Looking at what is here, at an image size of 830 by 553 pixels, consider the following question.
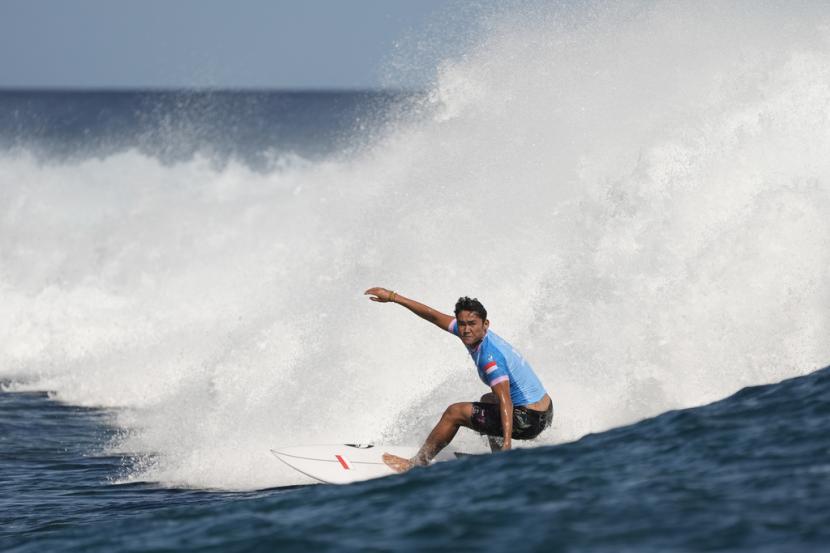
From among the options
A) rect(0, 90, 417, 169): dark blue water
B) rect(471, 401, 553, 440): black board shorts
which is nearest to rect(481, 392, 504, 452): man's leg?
rect(471, 401, 553, 440): black board shorts

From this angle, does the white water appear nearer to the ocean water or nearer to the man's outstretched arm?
the ocean water

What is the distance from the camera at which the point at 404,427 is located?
1197 centimetres

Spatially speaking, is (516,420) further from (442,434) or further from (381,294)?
(381,294)

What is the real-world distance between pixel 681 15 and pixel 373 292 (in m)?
11.2

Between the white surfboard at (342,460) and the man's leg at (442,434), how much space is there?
14cm

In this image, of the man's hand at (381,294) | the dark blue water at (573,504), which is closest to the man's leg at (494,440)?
the dark blue water at (573,504)

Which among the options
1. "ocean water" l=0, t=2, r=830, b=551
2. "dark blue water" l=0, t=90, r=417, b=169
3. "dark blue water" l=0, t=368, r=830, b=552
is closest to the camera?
"dark blue water" l=0, t=368, r=830, b=552

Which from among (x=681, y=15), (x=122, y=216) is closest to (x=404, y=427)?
(x=681, y=15)

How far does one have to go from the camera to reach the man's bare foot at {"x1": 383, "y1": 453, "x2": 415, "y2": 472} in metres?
10.1

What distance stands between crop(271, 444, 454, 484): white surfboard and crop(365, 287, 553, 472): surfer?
154 mm

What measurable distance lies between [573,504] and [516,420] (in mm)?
2767

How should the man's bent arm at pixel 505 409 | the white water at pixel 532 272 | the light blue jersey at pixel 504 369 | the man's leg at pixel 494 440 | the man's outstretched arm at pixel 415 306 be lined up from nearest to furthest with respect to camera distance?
the man's bent arm at pixel 505 409 → the man's outstretched arm at pixel 415 306 → the light blue jersey at pixel 504 369 → the man's leg at pixel 494 440 → the white water at pixel 532 272

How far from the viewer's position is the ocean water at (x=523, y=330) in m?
7.84

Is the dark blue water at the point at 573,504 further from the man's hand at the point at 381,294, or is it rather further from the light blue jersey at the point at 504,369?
the man's hand at the point at 381,294
